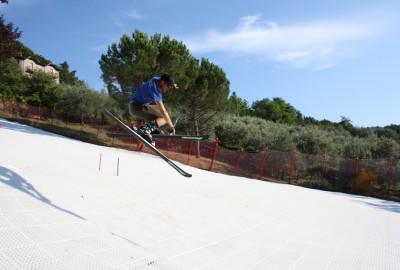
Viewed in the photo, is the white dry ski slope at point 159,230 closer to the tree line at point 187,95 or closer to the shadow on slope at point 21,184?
the shadow on slope at point 21,184

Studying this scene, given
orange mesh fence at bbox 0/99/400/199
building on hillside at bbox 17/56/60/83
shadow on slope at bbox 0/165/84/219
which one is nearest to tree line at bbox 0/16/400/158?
orange mesh fence at bbox 0/99/400/199

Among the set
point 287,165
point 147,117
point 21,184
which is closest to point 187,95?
point 287,165

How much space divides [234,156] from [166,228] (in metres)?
13.2

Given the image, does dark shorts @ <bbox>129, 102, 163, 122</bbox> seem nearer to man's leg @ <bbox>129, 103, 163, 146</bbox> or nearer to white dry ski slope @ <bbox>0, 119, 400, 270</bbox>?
man's leg @ <bbox>129, 103, 163, 146</bbox>

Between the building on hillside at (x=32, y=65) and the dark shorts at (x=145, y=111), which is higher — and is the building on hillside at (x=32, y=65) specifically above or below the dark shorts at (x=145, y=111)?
above

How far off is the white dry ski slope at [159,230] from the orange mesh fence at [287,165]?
521cm

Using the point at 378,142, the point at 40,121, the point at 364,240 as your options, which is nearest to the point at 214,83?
the point at 378,142

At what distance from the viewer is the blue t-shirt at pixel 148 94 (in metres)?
5.72

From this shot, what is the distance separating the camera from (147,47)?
19969 mm

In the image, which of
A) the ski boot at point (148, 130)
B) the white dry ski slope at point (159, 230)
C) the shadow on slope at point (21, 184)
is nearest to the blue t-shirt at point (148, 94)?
the ski boot at point (148, 130)

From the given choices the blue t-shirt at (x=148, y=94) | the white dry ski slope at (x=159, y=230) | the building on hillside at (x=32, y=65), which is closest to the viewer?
the white dry ski slope at (x=159, y=230)

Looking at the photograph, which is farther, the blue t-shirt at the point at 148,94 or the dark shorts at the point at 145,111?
the dark shorts at the point at 145,111

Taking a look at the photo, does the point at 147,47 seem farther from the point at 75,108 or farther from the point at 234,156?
the point at 75,108

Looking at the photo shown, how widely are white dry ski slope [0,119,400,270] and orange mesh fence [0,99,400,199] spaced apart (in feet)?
17.1
